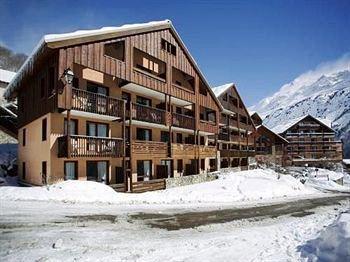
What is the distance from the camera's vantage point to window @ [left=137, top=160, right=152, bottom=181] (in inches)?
1109

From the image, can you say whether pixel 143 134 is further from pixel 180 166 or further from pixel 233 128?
pixel 233 128

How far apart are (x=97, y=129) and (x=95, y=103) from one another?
267 centimetres

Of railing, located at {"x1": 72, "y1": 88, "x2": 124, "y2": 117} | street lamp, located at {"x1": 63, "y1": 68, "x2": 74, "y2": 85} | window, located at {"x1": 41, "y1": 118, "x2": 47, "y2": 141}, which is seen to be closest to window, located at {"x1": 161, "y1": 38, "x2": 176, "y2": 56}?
railing, located at {"x1": 72, "y1": 88, "x2": 124, "y2": 117}

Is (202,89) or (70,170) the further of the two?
(202,89)

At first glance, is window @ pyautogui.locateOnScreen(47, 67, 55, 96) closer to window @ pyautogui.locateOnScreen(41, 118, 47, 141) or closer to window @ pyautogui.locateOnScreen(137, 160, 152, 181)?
window @ pyautogui.locateOnScreen(41, 118, 47, 141)

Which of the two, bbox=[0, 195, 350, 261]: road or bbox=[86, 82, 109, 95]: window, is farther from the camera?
bbox=[86, 82, 109, 95]: window

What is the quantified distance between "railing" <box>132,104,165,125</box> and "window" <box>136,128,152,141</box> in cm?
197

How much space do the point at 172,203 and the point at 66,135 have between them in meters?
8.13

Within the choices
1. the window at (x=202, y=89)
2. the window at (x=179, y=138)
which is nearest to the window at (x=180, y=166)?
the window at (x=179, y=138)

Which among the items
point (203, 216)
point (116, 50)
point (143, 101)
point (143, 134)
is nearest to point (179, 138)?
point (143, 134)

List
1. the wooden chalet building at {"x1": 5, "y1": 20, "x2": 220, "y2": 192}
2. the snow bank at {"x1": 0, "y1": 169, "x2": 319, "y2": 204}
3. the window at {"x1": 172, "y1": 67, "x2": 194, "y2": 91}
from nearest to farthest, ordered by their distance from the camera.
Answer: the snow bank at {"x1": 0, "y1": 169, "x2": 319, "y2": 204}, the wooden chalet building at {"x1": 5, "y1": 20, "x2": 220, "y2": 192}, the window at {"x1": 172, "y1": 67, "x2": 194, "y2": 91}

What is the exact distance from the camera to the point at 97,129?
79.7 feet

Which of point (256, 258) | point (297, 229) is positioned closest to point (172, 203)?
point (297, 229)

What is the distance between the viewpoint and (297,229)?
12117 millimetres
